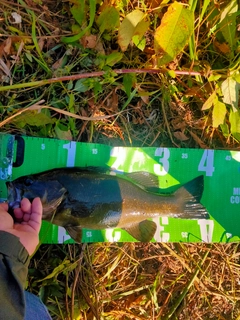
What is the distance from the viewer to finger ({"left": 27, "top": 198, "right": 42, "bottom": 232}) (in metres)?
2.52

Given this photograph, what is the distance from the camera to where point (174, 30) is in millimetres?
2654

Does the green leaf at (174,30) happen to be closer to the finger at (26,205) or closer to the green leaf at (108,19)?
the green leaf at (108,19)

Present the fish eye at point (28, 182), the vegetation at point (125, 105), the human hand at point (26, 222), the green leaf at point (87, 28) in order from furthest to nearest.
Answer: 1. the vegetation at point (125, 105)
2. the green leaf at point (87, 28)
3. the fish eye at point (28, 182)
4. the human hand at point (26, 222)

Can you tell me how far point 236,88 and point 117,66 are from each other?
0.95m

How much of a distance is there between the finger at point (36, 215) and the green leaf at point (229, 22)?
1.87 m

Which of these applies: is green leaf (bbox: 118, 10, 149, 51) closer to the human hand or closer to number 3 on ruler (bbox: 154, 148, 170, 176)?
number 3 on ruler (bbox: 154, 148, 170, 176)

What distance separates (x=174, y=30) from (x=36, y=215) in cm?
156

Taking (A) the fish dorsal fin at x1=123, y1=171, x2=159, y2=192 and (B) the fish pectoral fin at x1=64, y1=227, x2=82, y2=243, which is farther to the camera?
(A) the fish dorsal fin at x1=123, y1=171, x2=159, y2=192

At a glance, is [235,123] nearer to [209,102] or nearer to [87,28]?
[209,102]

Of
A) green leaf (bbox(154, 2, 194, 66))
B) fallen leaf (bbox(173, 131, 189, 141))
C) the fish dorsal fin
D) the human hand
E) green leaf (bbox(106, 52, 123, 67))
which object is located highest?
green leaf (bbox(154, 2, 194, 66))

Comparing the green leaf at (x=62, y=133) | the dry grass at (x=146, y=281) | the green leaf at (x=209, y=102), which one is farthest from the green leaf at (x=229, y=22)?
the dry grass at (x=146, y=281)

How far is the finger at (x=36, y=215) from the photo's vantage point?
2.52m

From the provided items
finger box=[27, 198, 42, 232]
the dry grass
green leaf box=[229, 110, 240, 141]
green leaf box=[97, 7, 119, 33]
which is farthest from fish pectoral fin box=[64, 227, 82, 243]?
green leaf box=[97, 7, 119, 33]

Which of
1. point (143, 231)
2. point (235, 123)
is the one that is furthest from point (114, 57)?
point (143, 231)
